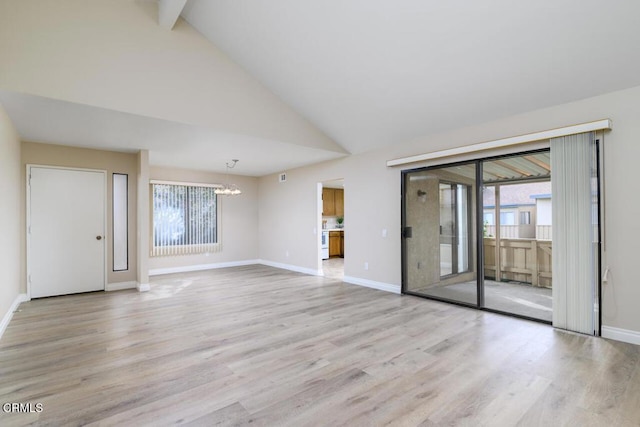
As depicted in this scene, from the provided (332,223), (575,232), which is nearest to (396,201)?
(575,232)

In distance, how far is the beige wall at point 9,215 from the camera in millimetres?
3506

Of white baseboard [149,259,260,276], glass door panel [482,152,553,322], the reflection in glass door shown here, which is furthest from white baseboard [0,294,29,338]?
glass door panel [482,152,553,322]

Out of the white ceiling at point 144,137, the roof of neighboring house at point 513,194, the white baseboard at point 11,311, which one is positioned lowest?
the white baseboard at point 11,311

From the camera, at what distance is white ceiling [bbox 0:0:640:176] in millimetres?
2838

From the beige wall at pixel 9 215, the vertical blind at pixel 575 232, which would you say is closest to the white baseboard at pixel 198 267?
the beige wall at pixel 9 215

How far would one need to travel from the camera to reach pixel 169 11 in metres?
3.62

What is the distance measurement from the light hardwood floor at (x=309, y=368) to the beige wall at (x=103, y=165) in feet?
4.39

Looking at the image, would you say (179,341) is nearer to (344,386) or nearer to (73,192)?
(344,386)

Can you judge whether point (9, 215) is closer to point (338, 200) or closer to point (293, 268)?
point (293, 268)

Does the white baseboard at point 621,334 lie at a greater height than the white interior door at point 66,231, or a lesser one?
lesser

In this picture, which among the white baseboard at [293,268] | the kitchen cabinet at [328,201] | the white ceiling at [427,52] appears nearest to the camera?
the white ceiling at [427,52]

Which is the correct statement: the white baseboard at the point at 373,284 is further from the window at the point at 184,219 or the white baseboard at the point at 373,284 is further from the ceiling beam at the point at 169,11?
the ceiling beam at the point at 169,11

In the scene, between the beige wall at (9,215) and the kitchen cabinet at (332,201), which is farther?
the kitchen cabinet at (332,201)

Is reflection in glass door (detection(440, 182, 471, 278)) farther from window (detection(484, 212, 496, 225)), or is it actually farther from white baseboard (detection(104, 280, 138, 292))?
white baseboard (detection(104, 280, 138, 292))
